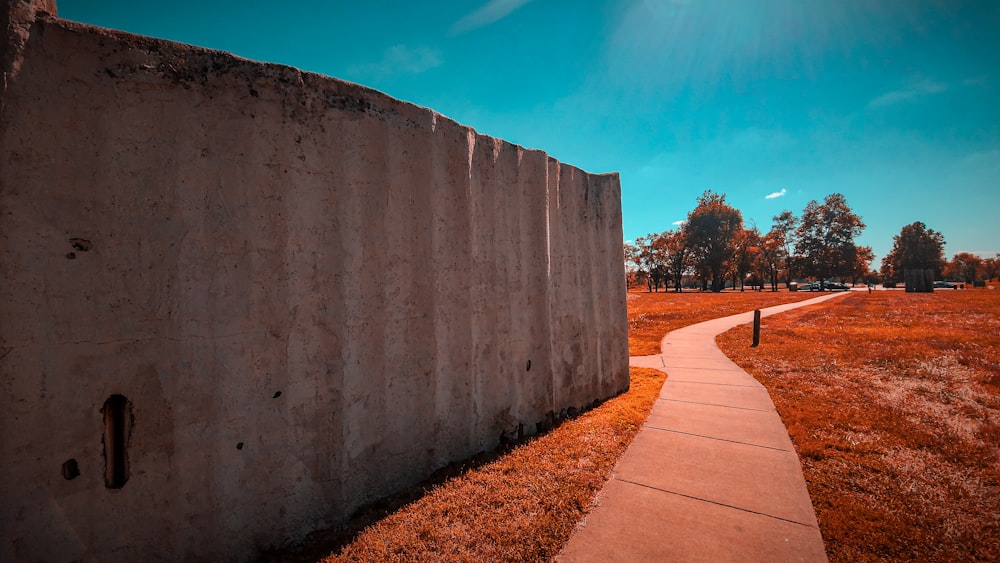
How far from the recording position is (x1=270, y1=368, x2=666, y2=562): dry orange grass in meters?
2.51

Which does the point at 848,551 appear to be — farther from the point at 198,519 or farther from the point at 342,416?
the point at 198,519

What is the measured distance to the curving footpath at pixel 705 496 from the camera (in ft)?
8.34

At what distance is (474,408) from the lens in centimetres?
395

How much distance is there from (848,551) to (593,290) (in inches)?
152

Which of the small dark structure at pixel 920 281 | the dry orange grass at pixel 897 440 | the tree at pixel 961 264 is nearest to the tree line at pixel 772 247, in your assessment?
the small dark structure at pixel 920 281

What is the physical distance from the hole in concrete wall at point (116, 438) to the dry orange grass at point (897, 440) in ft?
14.9

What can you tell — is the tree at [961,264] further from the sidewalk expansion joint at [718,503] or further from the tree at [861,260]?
the sidewalk expansion joint at [718,503]

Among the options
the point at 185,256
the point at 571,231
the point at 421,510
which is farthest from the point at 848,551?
the point at 185,256

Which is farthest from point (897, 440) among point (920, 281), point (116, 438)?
point (920, 281)

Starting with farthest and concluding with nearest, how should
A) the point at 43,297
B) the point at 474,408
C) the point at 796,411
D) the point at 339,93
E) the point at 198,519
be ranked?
the point at 796,411 → the point at 474,408 → the point at 339,93 → the point at 198,519 → the point at 43,297

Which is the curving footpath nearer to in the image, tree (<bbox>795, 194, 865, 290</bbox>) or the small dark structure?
the small dark structure

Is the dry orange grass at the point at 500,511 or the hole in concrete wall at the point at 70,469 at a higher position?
the hole in concrete wall at the point at 70,469

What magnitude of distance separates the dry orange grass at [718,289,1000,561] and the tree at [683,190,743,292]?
5010 centimetres

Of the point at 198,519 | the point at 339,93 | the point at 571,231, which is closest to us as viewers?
the point at 198,519
